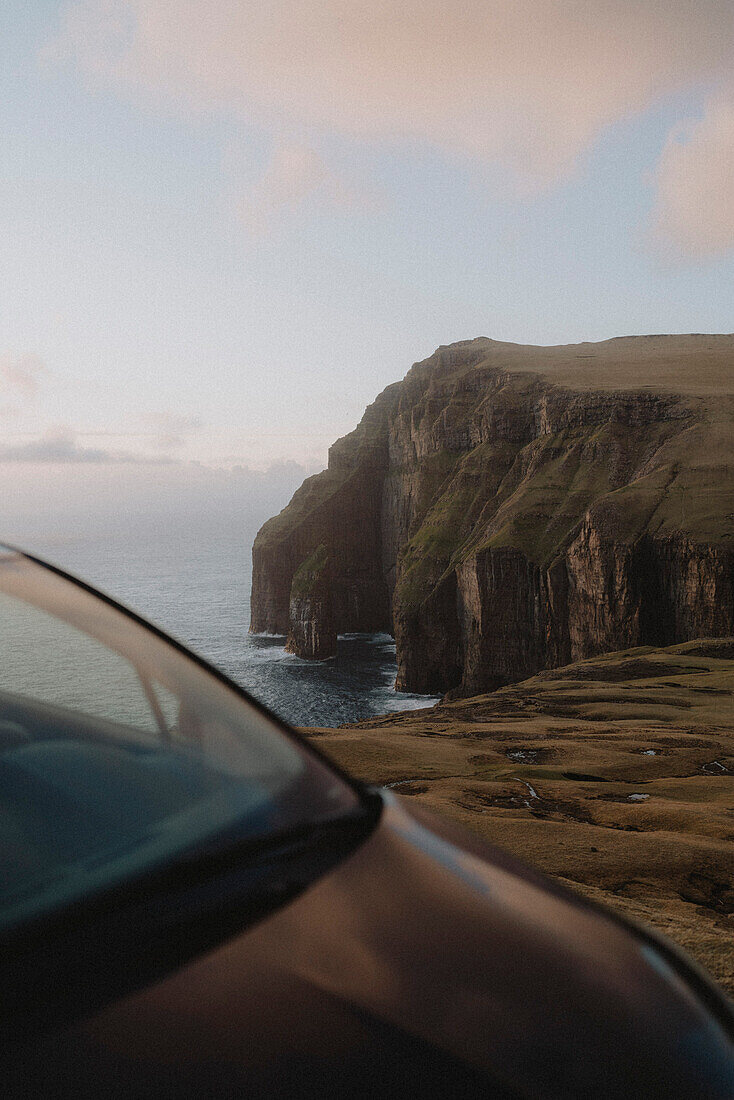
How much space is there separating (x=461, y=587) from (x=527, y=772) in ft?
154

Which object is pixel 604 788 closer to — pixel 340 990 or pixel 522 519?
pixel 340 990

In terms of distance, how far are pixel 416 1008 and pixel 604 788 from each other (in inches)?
302

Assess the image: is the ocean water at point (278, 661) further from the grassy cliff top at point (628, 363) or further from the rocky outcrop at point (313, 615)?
the grassy cliff top at point (628, 363)

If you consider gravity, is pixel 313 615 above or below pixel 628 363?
below

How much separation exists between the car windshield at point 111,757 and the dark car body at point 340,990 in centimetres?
8

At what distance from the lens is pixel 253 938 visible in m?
1.11

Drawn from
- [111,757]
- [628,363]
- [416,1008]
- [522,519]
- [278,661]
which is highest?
[628,363]

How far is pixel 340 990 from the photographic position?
1028 mm

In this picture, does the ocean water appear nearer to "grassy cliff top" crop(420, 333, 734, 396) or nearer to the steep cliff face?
the steep cliff face

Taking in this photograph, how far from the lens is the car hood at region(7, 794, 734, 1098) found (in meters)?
0.92

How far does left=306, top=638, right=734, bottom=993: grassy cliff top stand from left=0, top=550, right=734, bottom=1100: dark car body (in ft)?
8.46

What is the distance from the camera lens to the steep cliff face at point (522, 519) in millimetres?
42500

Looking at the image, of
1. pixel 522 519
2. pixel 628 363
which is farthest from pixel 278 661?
pixel 628 363

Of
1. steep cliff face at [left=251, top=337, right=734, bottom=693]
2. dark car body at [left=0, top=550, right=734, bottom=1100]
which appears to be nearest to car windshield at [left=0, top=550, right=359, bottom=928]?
dark car body at [left=0, top=550, right=734, bottom=1100]
